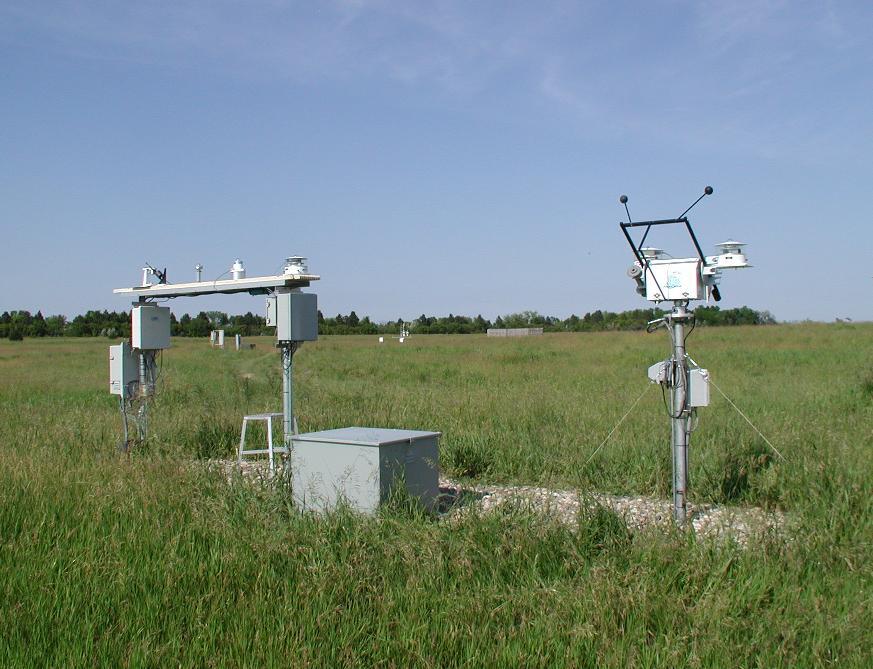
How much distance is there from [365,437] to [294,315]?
86.2 inches

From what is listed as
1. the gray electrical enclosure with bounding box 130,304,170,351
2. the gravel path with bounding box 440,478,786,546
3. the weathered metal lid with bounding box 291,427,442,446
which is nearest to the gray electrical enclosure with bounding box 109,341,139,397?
the gray electrical enclosure with bounding box 130,304,170,351

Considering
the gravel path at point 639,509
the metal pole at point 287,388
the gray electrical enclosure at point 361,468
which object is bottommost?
the gravel path at point 639,509

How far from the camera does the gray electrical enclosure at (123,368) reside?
1005 cm

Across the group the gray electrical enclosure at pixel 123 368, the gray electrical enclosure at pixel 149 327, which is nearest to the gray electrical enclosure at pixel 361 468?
the gray electrical enclosure at pixel 149 327

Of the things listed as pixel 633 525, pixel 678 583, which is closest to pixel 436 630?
pixel 678 583

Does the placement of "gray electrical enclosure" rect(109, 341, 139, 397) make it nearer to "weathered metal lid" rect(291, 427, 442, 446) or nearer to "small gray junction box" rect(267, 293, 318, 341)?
"small gray junction box" rect(267, 293, 318, 341)

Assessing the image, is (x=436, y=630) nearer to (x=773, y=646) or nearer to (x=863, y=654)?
(x=773, y=646)

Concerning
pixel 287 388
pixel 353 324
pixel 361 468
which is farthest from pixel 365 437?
pixel 353 324

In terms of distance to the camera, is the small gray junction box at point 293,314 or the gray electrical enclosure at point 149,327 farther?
the gray electrical enclosure at point 149,327

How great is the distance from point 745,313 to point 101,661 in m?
67.7

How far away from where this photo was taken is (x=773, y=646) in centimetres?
401

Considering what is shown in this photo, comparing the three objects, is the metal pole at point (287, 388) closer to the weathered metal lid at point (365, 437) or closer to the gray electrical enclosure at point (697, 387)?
the weathered metal lid at point (365, 437)

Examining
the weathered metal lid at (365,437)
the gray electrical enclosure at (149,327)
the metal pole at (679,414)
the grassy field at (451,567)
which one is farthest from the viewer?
the gray electrical enclosure at (149,327)

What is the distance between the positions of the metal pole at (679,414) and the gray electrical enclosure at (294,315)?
160 inches
